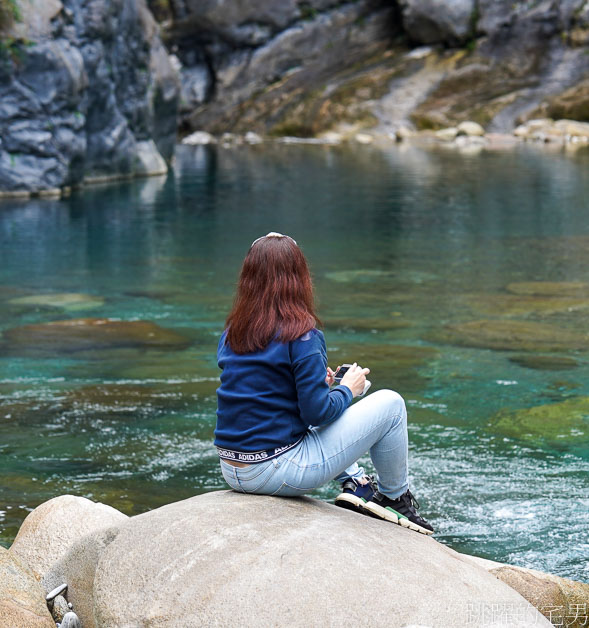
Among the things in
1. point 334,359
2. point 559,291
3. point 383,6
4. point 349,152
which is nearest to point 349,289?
point 559,291

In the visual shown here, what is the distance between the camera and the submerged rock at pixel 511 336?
9.84 metres

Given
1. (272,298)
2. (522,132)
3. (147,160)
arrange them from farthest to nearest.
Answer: (522,132) → (147,160) → (272,298)

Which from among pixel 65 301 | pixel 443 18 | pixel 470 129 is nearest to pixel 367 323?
pixel 65 301

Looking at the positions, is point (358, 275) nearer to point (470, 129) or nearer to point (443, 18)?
point (470, 129)

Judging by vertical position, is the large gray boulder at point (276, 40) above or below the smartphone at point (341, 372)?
above

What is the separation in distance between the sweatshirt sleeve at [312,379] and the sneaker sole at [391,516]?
557mm

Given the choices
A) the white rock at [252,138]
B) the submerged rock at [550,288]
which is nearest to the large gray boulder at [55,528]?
the submerged rock at [550,288]

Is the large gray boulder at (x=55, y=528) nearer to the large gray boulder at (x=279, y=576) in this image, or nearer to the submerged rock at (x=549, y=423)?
the large gray boulder at (x=279, y=576)

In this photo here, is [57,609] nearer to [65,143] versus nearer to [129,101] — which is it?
[65,143]

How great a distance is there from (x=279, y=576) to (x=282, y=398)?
83cm

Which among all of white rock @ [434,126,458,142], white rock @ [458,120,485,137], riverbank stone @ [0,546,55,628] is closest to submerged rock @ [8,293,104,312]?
riverbank stone @ [0,546,55,628]

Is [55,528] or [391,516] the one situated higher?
[391,516]

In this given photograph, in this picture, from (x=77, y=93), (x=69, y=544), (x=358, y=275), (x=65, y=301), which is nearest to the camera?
(x=69, y=544)

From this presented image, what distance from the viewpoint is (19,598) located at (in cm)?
391
